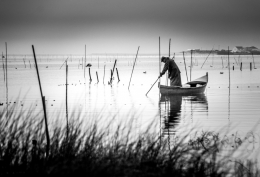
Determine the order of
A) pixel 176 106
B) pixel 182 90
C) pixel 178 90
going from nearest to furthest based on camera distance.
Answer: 1. pixel 176 106
2. pixel 178 90
3. pixel 182 90

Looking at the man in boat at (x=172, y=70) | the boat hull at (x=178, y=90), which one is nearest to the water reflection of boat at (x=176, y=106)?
the boat hull at (x=178, y=90)

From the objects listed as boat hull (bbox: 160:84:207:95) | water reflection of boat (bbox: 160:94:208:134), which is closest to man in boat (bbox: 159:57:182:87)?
boat hull (bbox: 160:84:207:95)

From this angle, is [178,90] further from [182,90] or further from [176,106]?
[176,106]

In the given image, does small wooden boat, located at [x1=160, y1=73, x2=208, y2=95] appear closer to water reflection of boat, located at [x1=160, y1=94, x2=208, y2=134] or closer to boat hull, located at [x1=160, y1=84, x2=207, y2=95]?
boat hull, located at [x1=160, y1=84, x2=207, y2=95]

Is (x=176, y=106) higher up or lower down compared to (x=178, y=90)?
lower down

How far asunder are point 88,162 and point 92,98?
1569cm

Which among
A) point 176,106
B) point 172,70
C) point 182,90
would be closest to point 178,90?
point 182,90

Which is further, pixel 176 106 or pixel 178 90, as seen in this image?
pixel 178 90

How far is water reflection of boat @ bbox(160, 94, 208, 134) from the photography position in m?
13.2

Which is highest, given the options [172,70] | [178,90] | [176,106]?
[172,70]

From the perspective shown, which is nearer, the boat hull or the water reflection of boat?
the water reflection of boat

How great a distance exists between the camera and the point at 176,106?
696 inches

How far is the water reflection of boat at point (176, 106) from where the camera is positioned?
13.2m

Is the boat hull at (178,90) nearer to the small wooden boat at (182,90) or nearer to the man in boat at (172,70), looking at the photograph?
the small wooden boat at (182,90)
